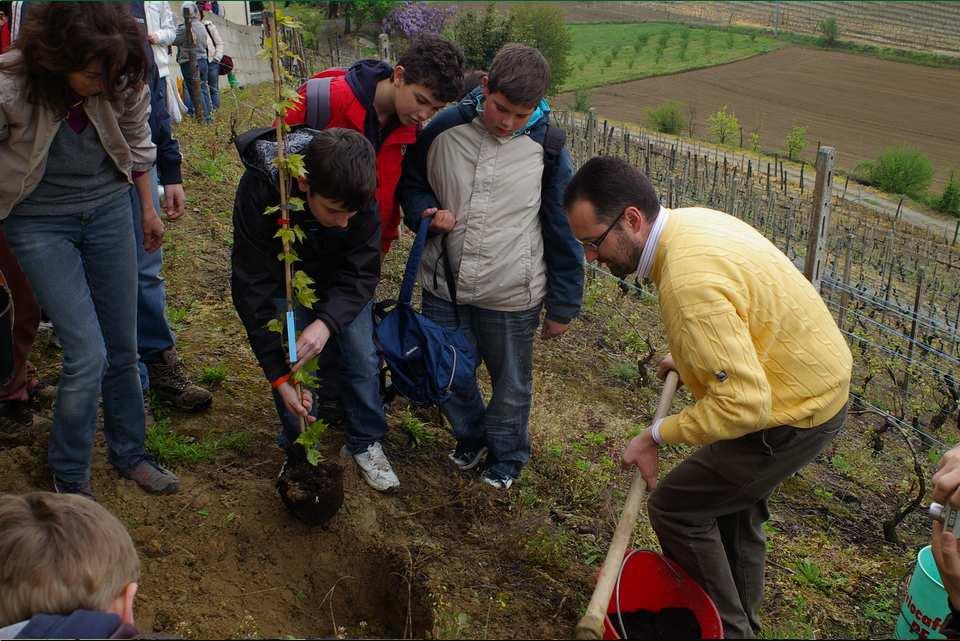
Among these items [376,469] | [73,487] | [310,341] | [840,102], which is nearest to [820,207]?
[376,469]

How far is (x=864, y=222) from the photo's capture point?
10.6 meters

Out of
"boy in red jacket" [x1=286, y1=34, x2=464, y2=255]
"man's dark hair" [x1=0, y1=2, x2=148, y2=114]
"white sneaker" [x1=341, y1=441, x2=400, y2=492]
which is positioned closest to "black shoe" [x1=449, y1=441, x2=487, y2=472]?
"white sneaker" [x1=341, y1=441, x2=400, y2=492]

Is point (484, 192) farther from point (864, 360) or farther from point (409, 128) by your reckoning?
point (864, 360)

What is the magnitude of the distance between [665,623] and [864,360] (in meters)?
4.80

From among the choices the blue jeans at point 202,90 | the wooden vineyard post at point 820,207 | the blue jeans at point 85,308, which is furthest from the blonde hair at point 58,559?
the blue jeans at point 202,90

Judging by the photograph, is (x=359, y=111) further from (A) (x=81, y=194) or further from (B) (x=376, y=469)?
(B) (x=376, y=469)

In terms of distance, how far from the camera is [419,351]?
9.89 ft

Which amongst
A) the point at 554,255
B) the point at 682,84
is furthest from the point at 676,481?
the point at 682,84

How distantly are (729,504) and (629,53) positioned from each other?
26.0 metres

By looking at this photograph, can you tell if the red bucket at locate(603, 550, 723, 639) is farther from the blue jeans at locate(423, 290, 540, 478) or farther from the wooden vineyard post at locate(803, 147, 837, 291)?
the wooden vineyard post at locate(803, 147, 837, 291)

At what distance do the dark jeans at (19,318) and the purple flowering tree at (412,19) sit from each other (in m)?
20.9

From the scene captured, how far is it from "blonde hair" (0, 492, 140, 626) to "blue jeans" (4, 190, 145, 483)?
817mm

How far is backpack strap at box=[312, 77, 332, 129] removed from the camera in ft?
9.54

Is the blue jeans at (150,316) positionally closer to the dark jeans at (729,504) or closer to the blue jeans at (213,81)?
the dark jeans at (729,504)
